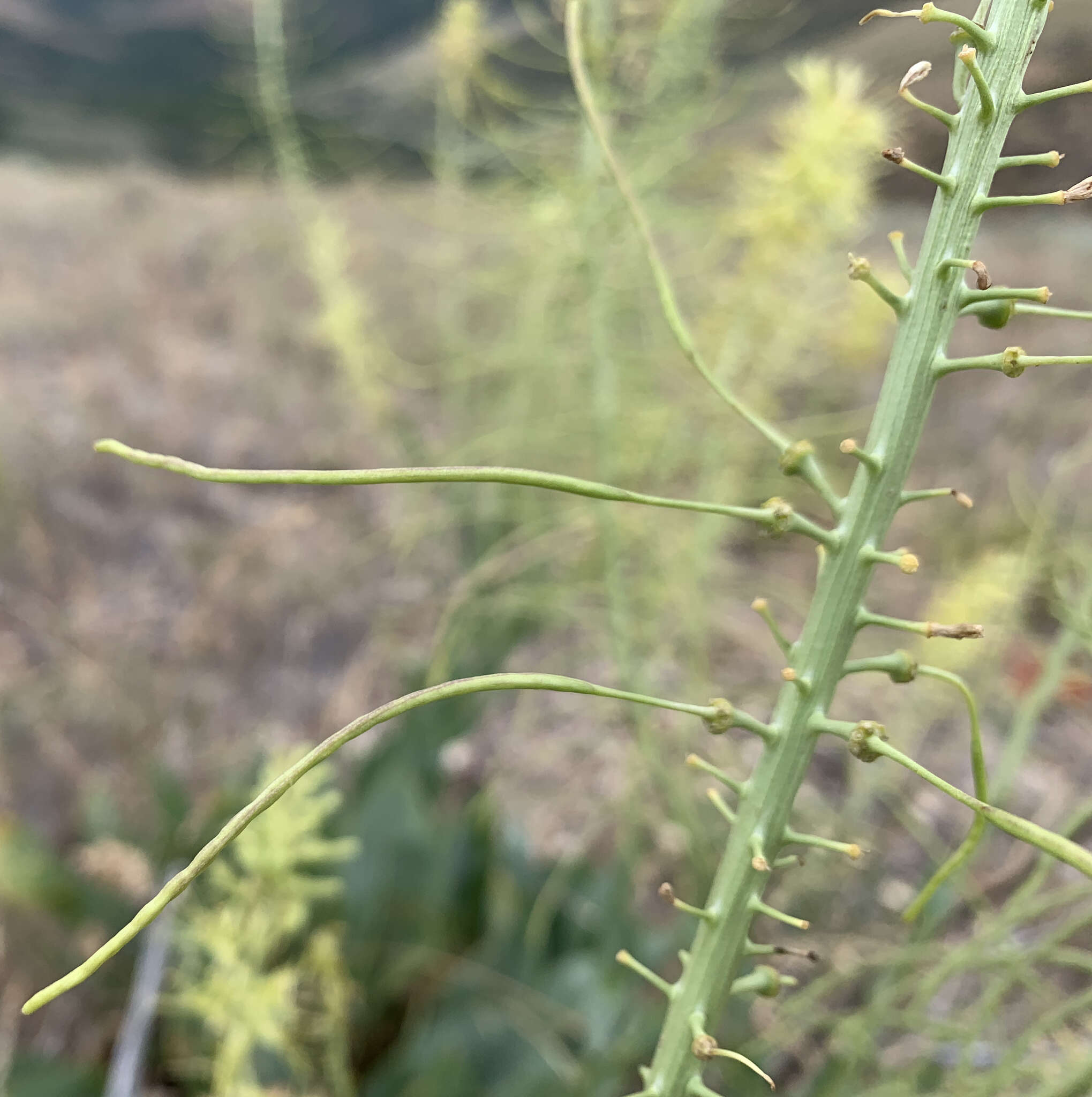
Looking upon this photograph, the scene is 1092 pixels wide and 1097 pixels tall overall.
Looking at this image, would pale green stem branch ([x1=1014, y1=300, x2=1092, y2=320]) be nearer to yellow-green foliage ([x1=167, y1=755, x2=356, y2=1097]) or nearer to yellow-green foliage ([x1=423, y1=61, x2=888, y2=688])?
yellow-green foliage ([x1=167, y1=755, x2=356, y2=1097])

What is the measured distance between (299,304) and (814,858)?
2011 mm

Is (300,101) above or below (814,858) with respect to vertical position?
above

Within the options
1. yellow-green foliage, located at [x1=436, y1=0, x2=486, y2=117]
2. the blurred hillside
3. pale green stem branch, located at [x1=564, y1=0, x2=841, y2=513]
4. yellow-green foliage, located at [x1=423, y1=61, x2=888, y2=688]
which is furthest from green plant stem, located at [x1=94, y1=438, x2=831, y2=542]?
the blurred hillside

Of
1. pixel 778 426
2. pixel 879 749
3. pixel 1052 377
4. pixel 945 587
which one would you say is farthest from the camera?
pixel 1052 377

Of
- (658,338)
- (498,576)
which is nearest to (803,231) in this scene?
(658,338)

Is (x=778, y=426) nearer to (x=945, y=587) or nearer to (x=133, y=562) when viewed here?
(x=945, y=587)

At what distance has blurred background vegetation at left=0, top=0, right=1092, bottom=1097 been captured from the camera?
576mm

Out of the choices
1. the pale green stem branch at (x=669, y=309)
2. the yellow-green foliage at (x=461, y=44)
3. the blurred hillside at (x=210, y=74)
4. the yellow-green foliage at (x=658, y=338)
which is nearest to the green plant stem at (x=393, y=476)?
the pale green stem branch at (x=669, y=309)

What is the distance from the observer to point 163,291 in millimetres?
2123

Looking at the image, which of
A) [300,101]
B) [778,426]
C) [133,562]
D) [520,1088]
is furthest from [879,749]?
[300,101]

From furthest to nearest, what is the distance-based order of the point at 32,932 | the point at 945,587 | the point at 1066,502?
the point at 1066,502 → the point at 945,587 → the point at 32,932

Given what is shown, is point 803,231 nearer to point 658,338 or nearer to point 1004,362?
point 658,338

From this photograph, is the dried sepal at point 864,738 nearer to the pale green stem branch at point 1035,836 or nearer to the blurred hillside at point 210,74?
the pale green stem branch at point 1035,836

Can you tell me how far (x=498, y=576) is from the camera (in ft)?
3.69
